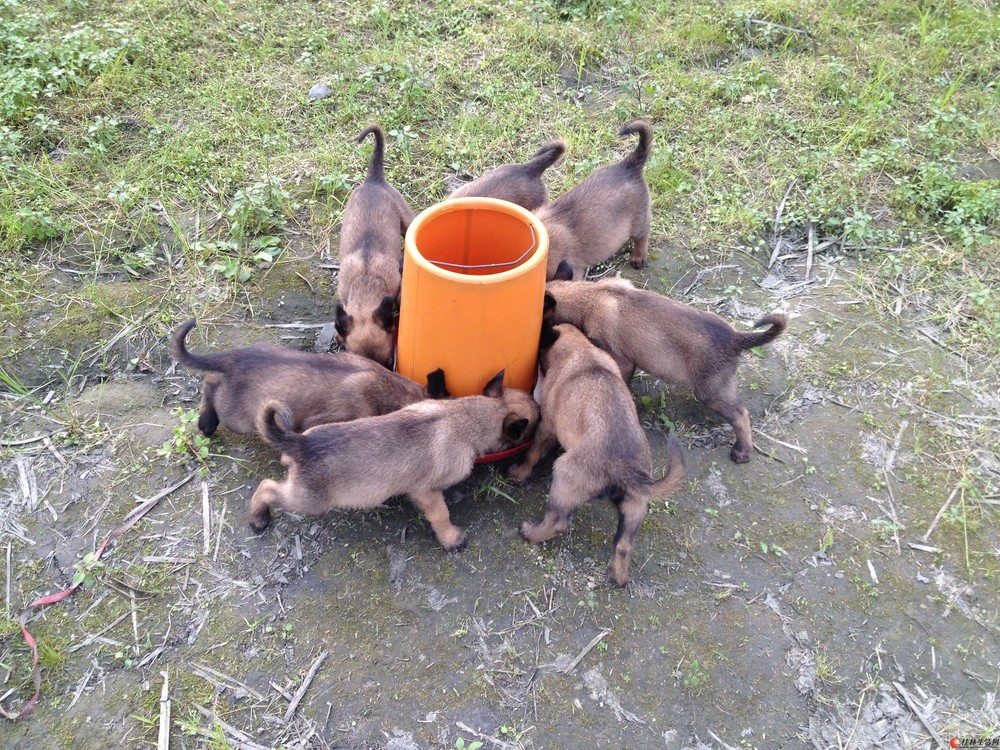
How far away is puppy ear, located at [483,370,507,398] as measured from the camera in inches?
154

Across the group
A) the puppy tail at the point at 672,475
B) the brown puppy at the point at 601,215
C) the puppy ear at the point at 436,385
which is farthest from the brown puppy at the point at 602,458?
the brown puppy at the point at 601,215

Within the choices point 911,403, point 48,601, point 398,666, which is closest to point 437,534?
point 398,666

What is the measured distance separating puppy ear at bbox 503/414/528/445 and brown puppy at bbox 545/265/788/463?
742 mm

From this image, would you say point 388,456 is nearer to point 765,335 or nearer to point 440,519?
point 440,519

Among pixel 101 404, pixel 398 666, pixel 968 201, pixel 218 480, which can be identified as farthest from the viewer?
pixel 968 201

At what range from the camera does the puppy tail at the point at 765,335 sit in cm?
385

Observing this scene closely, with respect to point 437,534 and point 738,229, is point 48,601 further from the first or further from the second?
point 738,229

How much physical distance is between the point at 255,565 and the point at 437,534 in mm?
904

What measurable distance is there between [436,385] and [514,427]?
49 centimetres

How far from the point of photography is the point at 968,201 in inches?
214

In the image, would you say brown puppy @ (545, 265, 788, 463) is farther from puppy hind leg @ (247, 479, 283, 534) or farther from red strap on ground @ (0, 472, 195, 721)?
red strap on ground @ (0, 472, 195, 721)

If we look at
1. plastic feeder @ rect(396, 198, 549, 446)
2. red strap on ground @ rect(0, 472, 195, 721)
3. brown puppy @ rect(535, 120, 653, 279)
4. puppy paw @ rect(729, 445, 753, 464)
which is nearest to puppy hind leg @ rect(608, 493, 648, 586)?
puppy paw @ rect(729, 445, 753, 464)

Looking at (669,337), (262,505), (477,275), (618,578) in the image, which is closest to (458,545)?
(618,578)

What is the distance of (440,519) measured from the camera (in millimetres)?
3629
